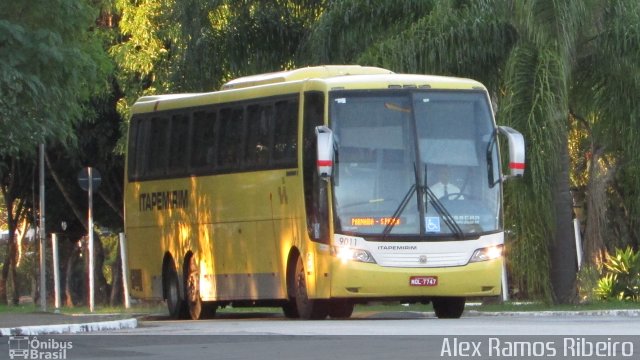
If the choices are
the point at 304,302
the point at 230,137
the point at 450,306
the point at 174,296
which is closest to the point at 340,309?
the point at 304,302

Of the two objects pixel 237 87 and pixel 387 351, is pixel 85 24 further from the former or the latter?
pixel 387 351

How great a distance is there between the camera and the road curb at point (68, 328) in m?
18.8

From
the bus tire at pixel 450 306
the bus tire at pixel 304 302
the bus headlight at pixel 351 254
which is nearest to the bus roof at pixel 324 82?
the bus headlight at pixel 351 254

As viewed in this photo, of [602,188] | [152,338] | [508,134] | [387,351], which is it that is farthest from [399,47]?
[387,351]

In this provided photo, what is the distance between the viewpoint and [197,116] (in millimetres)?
26562

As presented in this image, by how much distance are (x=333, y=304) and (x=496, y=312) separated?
128 inches

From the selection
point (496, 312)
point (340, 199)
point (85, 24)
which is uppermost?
point (85, 24)

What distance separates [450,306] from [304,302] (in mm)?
2294

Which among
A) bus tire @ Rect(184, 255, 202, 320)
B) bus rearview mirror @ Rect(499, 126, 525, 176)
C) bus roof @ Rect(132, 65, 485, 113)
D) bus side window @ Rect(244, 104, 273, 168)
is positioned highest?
bus roof @ Rect(132, 65, 485, 113)

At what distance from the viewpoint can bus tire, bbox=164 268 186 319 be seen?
90.4 ft

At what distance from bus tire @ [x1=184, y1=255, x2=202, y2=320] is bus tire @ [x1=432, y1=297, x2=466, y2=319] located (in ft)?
14.9

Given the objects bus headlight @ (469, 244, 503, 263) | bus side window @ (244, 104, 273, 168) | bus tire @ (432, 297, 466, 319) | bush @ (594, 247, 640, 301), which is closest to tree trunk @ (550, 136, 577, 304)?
bush @ (594, 247, 640, 301)

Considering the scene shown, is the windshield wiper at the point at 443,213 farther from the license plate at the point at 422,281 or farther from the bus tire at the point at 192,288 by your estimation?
the bus tire at the point at 192,288

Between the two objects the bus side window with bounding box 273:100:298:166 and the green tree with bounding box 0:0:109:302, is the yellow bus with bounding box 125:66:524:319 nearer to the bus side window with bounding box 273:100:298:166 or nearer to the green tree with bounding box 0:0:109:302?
the bus side window with bounding box 273:100:298:166
